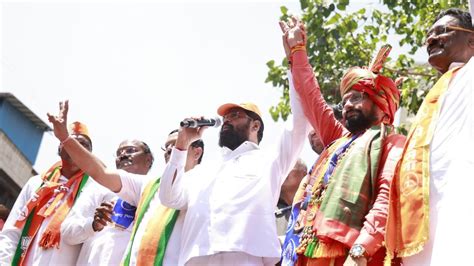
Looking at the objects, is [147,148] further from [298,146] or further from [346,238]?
[346,238]

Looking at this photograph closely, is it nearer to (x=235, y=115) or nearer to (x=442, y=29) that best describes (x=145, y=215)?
(x=235, y=115)

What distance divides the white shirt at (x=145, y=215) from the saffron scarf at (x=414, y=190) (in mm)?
2136

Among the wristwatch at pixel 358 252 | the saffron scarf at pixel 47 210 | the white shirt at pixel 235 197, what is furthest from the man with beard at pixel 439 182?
the saffron scarf at pixel 47 210

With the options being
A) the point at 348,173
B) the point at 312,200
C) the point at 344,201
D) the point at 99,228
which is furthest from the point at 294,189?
the point at 344,201

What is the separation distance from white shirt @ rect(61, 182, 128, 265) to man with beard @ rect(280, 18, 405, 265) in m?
2.14

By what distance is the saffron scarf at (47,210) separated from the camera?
7.06 m

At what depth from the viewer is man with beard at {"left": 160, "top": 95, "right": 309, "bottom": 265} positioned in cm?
561

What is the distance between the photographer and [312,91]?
5.44 meters

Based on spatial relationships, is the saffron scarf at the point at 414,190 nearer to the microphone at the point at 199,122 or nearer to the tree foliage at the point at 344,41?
the microphone at the point at 199,122

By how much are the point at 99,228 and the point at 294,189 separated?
5.42 ft

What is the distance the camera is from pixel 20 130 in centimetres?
2984

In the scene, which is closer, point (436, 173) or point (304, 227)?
point (436, 173)

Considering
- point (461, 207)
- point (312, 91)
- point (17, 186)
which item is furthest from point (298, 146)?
point (17, 186)

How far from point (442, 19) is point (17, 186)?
68.9ft
